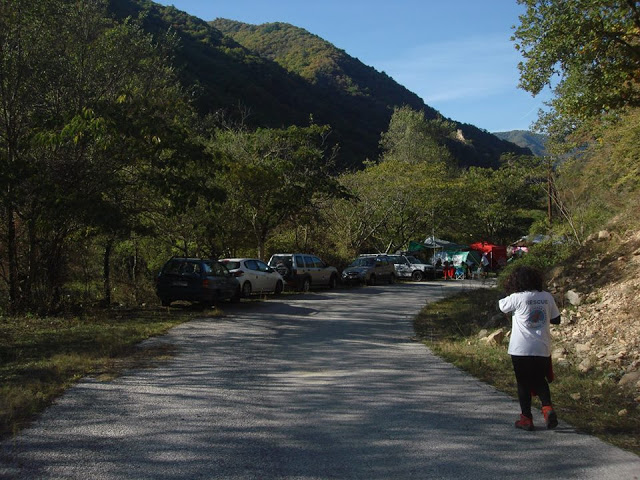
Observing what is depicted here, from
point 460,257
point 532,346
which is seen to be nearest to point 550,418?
point 532,346

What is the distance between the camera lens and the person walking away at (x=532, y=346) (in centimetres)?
576

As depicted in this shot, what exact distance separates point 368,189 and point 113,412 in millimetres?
34756

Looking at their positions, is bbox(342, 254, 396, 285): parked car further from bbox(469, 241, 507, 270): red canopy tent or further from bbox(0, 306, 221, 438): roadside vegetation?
bbox(0, 306, 221, 438): roadside vegetation

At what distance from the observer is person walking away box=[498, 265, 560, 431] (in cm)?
576

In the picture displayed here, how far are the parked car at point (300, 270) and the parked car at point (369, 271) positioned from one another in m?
3.08

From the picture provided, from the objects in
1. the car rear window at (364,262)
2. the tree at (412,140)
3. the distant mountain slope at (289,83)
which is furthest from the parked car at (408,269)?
the tree at (412,140)

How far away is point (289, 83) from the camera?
2945 inches

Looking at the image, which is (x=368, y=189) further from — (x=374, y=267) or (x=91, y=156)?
(x=91, y=156)

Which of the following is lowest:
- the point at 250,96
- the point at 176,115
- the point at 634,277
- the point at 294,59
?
the point at 634,277

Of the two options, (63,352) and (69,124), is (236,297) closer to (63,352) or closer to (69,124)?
(69,124)

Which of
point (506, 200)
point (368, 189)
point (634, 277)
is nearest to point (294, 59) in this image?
point (506, 200)

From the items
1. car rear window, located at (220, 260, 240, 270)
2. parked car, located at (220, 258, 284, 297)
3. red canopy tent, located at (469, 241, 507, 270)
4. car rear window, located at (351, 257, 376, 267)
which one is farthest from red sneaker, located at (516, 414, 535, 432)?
red canopy tent, located at (469, 241, 507, 270)

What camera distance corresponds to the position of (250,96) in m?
59.3

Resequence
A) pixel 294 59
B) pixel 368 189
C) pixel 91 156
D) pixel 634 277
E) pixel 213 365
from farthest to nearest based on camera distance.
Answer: pixel 294 59 → pixel 368 189 → pixel 91 156 → pixel 634 277 → pixel 213 365
